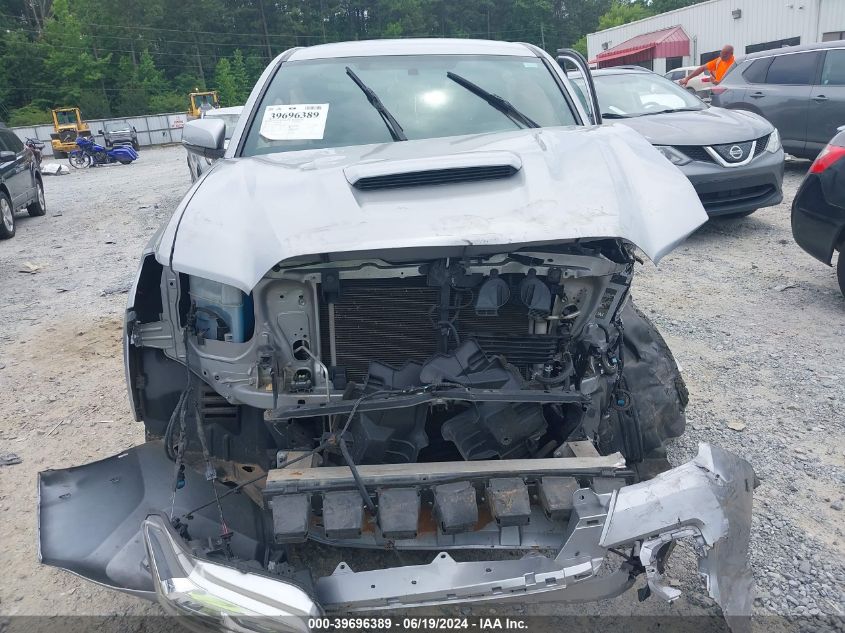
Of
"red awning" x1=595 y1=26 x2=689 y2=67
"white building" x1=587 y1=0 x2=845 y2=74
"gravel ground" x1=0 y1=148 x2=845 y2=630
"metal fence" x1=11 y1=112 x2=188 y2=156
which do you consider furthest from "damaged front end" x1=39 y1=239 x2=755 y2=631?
"metal fence" x1=11 y1=112 x2=188 y2=156

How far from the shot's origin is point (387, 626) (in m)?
2.41

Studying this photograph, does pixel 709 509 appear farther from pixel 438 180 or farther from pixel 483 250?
pixel 438 180

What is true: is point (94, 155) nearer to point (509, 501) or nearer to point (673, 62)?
point (509, 501)

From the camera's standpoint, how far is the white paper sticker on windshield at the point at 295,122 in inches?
128

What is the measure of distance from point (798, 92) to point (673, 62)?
2332 cm

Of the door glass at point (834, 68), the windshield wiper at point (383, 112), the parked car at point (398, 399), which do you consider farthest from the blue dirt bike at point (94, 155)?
the parked car at point (398, 399)

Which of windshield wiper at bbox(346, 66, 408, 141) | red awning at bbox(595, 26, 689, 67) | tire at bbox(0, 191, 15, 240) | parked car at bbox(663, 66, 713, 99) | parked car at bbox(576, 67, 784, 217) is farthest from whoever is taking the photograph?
red awning at bbox(595, 26, 689, 67)

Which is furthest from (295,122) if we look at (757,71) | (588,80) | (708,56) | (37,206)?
(708,56)

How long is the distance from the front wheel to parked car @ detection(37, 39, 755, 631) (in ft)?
74.9

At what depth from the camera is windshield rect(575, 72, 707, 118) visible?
7816 millimetres

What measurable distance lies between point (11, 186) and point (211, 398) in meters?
9.44

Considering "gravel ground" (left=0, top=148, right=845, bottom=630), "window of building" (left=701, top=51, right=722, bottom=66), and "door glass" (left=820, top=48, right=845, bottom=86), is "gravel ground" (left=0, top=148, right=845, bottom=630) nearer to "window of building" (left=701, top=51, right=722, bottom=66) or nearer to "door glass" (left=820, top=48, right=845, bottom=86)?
"door glass" (left=820, top=48, right=845, bottom=86)

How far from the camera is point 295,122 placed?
10.8 feet

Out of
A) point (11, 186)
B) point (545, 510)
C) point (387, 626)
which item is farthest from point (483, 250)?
point (11, 186)
